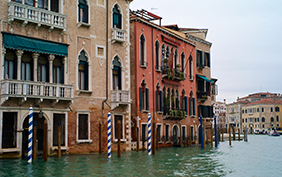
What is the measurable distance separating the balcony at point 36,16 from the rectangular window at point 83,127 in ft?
14.9

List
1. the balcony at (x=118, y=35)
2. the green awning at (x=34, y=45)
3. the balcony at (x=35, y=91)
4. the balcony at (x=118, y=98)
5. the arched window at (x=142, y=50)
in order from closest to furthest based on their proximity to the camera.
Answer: the balcony at (x=35, y=91)
the green awning at (x=34, y=45)
the balcony at (x=118, y=98)
the balcony at (x=118, y=35)
the arched window at (x=142, y=50)

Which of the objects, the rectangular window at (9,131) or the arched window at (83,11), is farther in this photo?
the arched window at (83,11)

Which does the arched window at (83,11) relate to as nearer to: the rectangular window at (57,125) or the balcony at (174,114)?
the rectangular window at (57,125)

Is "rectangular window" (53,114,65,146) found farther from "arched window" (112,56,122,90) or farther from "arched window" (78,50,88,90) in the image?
"arched window" (112,56,122,90)

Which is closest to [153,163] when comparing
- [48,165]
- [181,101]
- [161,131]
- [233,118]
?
[48,165]

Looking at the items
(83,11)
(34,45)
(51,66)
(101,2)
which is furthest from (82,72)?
(101,2)

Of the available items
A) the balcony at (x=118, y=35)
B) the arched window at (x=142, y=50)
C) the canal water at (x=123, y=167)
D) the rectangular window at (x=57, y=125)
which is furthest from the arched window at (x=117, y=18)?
the canal water at (x=123, y=167)

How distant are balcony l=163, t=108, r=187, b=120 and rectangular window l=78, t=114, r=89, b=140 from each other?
899 cm

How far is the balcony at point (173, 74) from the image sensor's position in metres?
28.0

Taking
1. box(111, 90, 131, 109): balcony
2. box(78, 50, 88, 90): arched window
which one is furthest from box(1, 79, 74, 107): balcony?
box(111, 90, 131, 109): balcony

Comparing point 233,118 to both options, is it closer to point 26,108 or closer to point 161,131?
point 161,131

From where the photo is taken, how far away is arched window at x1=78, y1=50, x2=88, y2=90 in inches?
788

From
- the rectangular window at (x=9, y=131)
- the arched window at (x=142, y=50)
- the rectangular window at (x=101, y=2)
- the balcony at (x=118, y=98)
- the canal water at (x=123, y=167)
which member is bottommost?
the canal water at (x=123, y=167)

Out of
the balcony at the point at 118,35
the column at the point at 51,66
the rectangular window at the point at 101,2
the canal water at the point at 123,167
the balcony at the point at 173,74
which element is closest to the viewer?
the canal water at the point at 123,167
